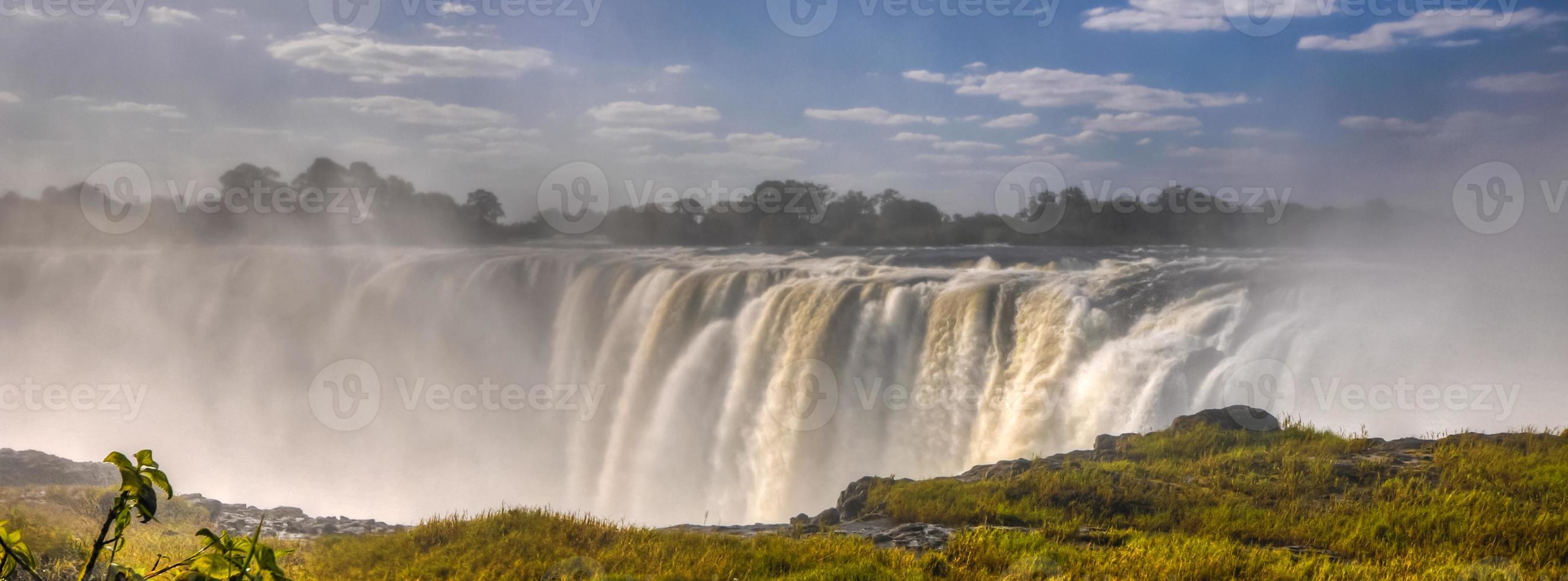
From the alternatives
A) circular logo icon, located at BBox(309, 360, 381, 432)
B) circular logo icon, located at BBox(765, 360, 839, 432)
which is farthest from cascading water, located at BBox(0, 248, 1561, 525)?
circular logo icon, located at BBox(309, 360, 381, 432)

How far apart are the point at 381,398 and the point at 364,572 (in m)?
27.1

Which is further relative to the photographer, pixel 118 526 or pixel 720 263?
pixel 720 263

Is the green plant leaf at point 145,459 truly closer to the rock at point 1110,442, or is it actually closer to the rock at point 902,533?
the rock at point 902,533

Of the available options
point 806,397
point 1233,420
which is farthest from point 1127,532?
point 806,397

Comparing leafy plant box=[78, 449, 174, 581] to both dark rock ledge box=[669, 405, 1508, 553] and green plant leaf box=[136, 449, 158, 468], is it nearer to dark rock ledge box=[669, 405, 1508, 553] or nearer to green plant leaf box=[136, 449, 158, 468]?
green plant leaf box=[136, 449, 158, 468]

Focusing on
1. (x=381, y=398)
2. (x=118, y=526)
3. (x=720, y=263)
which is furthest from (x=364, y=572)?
(x=381, y=398)

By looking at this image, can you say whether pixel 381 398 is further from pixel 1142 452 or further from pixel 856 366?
pixel 1142 452

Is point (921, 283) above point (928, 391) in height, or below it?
above


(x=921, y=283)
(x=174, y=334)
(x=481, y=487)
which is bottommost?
(x=481, y=487)

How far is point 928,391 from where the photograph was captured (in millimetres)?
18547

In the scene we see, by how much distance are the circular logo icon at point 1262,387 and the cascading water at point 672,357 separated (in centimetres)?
21
